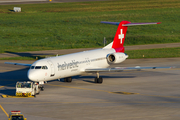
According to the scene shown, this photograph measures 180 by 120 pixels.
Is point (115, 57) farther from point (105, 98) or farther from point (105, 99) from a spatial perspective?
point (105, 99)

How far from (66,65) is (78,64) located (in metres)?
2.05

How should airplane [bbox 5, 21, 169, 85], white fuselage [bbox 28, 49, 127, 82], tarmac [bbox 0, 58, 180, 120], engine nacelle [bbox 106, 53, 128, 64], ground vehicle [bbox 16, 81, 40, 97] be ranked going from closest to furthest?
tarmac [bbox 0, 58, 180, 120] < ground vehicle [bbox 16, 81, 40, 97] < white fuselage [bbox 28, 49, 127, 82] < airplane [bbox 5, 21, 169, 85] < engine nacelle [bbox 106, 53, 128, 64]

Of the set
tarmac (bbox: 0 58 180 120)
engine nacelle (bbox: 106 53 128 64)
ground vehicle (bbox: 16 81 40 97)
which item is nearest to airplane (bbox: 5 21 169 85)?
engine nacelle (bbox: 106 53 128 64)

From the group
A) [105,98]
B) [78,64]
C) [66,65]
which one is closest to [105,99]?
[105,98]

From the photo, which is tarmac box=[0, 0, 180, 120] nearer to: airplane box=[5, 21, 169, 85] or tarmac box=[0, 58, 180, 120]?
tarmac box=[0, 58, 180, 120]

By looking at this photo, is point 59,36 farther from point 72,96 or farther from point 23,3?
point 23,3

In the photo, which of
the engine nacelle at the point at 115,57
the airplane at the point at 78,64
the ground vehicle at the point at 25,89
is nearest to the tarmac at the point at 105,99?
the ground vehicle at the point at 25,89

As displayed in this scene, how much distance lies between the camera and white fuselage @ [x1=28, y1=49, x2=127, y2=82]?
35.8 m

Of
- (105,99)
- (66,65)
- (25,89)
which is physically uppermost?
(66,65)

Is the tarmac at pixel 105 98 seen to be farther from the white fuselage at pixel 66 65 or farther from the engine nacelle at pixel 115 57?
the engine nacelle at pixel 115 57

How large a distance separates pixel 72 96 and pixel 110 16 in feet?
270

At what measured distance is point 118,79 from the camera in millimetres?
44000

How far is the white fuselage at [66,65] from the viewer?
117 ft

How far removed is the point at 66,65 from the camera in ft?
126
